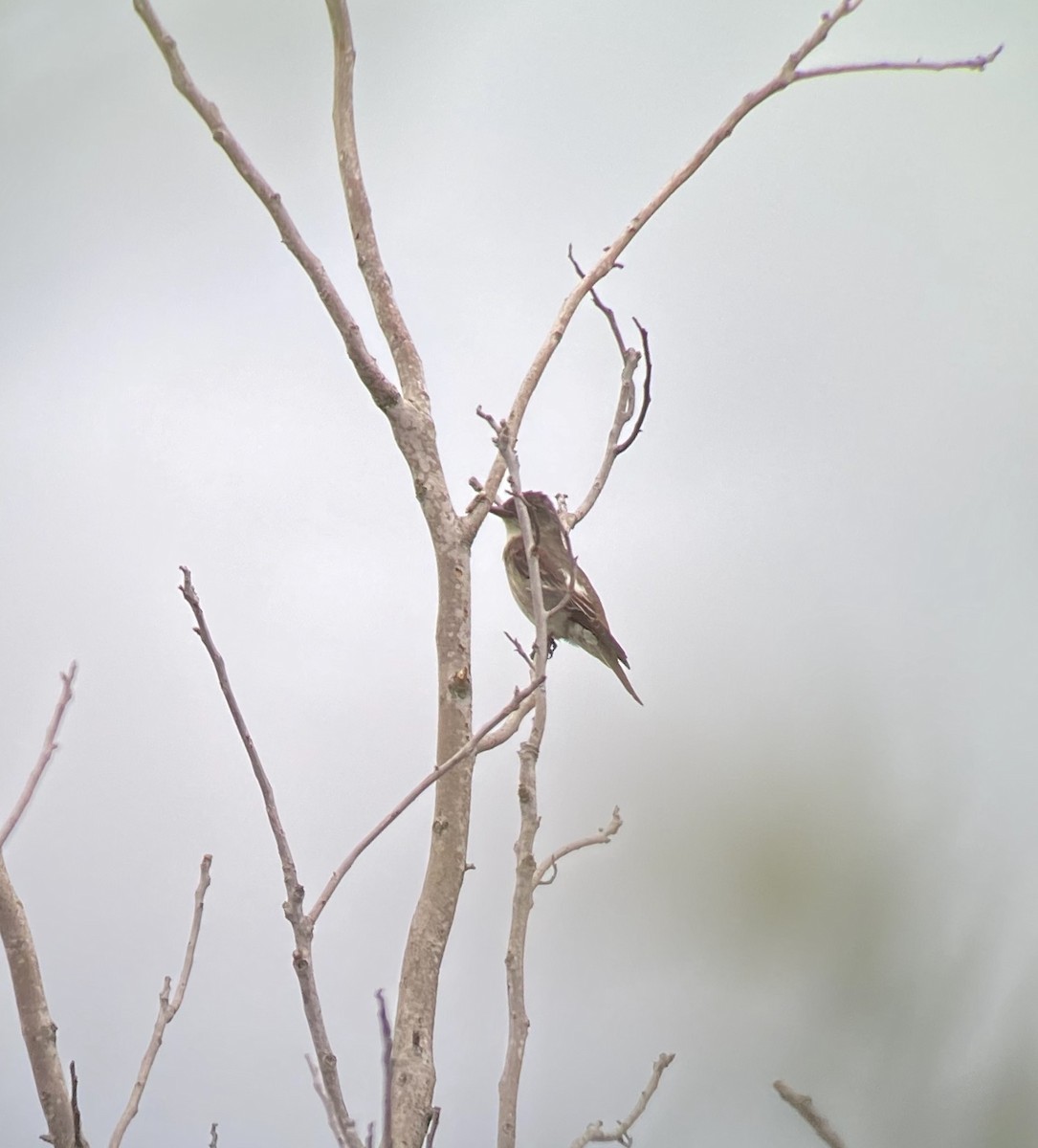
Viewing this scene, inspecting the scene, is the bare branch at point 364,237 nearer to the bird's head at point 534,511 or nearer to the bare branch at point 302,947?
the bird's head at point 534,511

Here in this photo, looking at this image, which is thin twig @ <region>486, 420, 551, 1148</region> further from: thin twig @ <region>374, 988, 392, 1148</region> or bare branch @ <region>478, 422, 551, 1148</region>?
thin twig @ <region>374, 988, 392, 1148</region>

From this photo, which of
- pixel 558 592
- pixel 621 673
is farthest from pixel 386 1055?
pixel 558 592

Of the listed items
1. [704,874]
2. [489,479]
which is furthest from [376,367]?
[704,874]

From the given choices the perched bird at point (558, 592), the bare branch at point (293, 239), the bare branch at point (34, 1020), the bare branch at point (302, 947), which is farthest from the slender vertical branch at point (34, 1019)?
the perched bird at point (558, 592)

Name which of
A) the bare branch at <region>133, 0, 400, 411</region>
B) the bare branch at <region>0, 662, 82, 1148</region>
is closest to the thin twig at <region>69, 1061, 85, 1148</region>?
the bare branch at <region>0, 662, 82, 1148</region>

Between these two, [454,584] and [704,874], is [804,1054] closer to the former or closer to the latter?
[704,874]

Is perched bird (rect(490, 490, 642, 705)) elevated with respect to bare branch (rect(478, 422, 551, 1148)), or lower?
elevated
